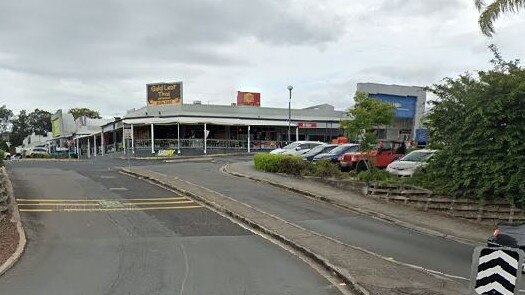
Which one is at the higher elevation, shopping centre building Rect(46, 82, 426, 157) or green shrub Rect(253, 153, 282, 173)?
shopping centre building Rect(46, 82, 426, 157)

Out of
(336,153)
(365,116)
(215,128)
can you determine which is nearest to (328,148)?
(336,153)

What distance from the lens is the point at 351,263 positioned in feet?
36.3

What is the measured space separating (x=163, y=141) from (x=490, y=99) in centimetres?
3610

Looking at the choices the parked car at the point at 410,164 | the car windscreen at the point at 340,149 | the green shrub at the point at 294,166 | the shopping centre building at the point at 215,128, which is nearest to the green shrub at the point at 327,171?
the green shrub at the point at 294,166

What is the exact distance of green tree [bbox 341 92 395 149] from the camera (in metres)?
25.1

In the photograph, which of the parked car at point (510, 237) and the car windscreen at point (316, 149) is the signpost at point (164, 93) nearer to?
the car windscreen at point (316, 149)

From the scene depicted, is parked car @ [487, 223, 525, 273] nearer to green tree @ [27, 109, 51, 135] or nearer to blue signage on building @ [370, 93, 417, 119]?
blue signage on building @ [370, 93, 417, 119]

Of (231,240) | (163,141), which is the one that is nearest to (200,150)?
(163,141)

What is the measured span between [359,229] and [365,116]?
10208 mm

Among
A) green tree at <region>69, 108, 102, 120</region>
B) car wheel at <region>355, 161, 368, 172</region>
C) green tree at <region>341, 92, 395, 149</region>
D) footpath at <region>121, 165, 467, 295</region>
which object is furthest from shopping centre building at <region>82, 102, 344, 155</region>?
green tree at <region>69, 108, 102, 120</region>

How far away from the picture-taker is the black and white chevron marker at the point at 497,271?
6.36 metres

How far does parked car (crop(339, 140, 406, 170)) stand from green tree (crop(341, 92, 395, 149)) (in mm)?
1223

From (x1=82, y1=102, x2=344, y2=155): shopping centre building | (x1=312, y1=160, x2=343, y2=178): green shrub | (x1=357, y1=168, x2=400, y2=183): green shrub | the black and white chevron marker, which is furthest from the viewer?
(x1=82, y1=102, x2=344, y2=155): shopping centre building

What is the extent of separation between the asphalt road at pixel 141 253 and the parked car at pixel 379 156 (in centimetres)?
923
